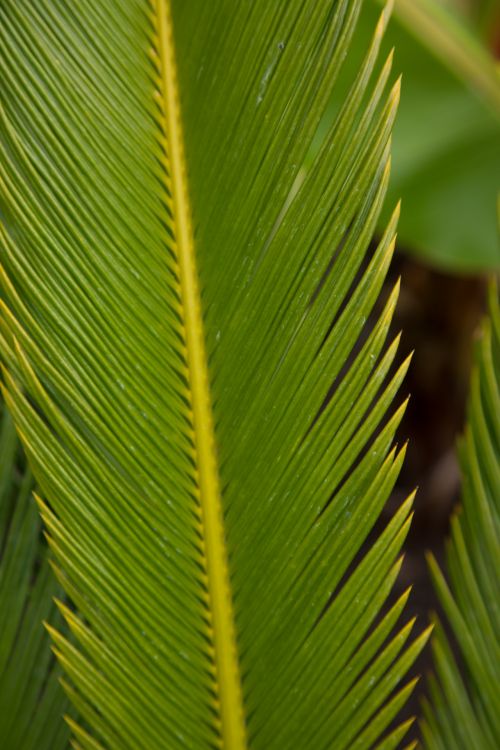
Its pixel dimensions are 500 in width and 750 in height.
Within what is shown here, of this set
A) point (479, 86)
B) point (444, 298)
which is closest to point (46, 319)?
point (479, 86)

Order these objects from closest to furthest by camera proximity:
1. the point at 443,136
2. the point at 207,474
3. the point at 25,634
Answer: the point at 207,474 < the point at 25,634 < the point at 443,136

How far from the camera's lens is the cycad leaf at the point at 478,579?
0.74 meters

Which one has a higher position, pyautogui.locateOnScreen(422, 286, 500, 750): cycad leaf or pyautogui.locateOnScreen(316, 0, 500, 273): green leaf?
pyautogui.locateOnScreen(316, 0, 500, 273): green leaf

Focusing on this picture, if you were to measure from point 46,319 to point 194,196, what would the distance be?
0.52 ft

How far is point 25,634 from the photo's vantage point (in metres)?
0.82

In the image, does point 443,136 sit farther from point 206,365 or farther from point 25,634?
point 25,634

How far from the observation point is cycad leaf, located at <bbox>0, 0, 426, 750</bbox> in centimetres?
66

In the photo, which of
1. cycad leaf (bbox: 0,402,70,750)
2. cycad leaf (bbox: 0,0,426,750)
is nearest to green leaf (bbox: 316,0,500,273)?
cycad leaf (bbox: 0,0,426,750)

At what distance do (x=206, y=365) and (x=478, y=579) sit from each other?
0.29m

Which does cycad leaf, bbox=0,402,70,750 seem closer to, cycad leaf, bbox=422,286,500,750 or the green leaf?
cycad leaf, bbox=422,286,500,750

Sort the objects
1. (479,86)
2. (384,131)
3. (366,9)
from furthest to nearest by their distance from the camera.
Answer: (479,86) < (366,9) < (384,131)

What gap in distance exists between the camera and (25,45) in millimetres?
705

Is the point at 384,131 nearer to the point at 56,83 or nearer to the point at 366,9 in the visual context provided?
the point at 56,83

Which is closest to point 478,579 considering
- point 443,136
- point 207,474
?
point 207,474
